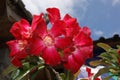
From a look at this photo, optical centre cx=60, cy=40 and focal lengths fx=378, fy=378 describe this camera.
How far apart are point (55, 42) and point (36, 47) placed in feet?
0.23

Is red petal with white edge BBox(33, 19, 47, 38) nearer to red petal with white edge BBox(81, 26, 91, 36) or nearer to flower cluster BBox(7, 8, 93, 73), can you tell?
flower cluster BBox(7, 8, 93, 73)

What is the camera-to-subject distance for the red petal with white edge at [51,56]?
1092 mm

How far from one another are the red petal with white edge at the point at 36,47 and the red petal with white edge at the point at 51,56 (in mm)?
21

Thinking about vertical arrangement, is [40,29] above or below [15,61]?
above

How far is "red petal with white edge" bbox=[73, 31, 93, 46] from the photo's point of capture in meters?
1.15

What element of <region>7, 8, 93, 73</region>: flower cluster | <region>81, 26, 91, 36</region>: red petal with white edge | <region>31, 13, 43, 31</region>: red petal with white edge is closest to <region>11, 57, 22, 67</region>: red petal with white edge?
<region>7, 8, 93, 73</region>: flower cluster

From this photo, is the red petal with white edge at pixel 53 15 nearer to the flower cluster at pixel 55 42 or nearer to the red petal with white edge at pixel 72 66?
the flower cluster at pixel 55 42

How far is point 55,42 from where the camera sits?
114cm

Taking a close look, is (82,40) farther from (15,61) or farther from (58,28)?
(15,61)

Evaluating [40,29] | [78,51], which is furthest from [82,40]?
[40,29]

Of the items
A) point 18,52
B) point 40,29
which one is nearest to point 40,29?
point 40,29

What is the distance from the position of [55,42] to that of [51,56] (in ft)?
0.22

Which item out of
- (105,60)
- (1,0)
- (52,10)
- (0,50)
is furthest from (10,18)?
(52,10)

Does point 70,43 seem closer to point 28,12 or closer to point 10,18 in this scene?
point 10,18
